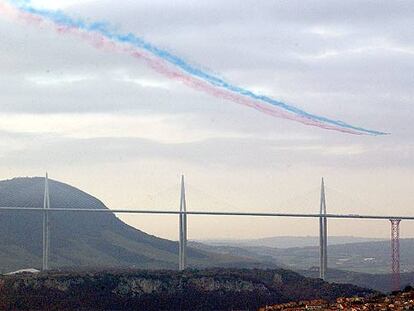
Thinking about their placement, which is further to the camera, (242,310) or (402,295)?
(242,310)

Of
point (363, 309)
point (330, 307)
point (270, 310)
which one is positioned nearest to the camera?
point (363, 309)

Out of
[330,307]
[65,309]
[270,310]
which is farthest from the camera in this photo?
[65,309]

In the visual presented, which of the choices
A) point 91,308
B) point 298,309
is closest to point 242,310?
point 91,308

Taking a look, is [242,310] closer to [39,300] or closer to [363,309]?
[39,300]

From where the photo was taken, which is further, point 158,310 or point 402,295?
point 158,310

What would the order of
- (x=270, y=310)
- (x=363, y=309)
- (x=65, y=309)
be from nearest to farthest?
(x=363, y=309), (x=270, y=310), (x=65, y=309)

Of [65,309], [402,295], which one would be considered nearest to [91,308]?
[65,309]

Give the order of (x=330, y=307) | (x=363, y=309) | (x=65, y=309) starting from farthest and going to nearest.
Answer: (x=65, y=309)
(x=330, y=307)
(x=363, y=309)

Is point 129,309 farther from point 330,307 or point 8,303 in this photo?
point 330,307
